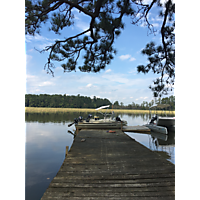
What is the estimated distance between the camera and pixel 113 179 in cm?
311

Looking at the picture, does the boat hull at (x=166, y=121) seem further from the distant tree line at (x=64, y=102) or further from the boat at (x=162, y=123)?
the distant tree line at (x=64, y=102)

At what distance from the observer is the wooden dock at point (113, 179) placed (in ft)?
8.33

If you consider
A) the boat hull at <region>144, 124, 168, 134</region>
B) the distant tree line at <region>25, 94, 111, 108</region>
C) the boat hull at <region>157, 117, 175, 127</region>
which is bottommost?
the boat hull at <region>144, 124, 168, 134</region>

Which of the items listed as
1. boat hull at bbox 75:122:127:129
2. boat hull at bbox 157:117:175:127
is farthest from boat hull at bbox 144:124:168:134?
boat hull at bbox 75:122:127:129

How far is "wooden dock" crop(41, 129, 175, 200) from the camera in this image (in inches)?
100.0

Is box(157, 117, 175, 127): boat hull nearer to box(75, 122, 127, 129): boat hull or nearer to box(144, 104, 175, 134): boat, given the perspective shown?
box(144, 104, 175, 134): boat

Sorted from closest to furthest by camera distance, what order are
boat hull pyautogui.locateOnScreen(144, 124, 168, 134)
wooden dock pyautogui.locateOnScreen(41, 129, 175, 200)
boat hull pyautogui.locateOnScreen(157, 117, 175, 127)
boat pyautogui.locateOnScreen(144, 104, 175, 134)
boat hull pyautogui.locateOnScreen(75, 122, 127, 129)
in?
1. wooden dock pyautogui.locateOnScreen(41, 129, 175, 200)
2. boat hull pyautogui.locateOnScreen(75, 122, 127, 129)
3. boat hull pyautogui.locateOnScreen(144, 124, 168, 134)
4. boat pyautogui.locateOnScreen(144, 104, 175, 134)
5. boat hull pyautogui.locateOnScreen(157, 117, 175, 127)

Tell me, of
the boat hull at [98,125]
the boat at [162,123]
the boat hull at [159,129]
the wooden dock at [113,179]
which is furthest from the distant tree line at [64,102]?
the wooden dock at [113,179]

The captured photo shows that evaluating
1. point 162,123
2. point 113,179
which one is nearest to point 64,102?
point 162,123

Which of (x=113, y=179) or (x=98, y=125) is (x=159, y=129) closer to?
(x=98, y=125)

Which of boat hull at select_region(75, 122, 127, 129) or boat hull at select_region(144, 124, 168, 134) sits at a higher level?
boat hull at select_region(75, 122, 127, 129)
